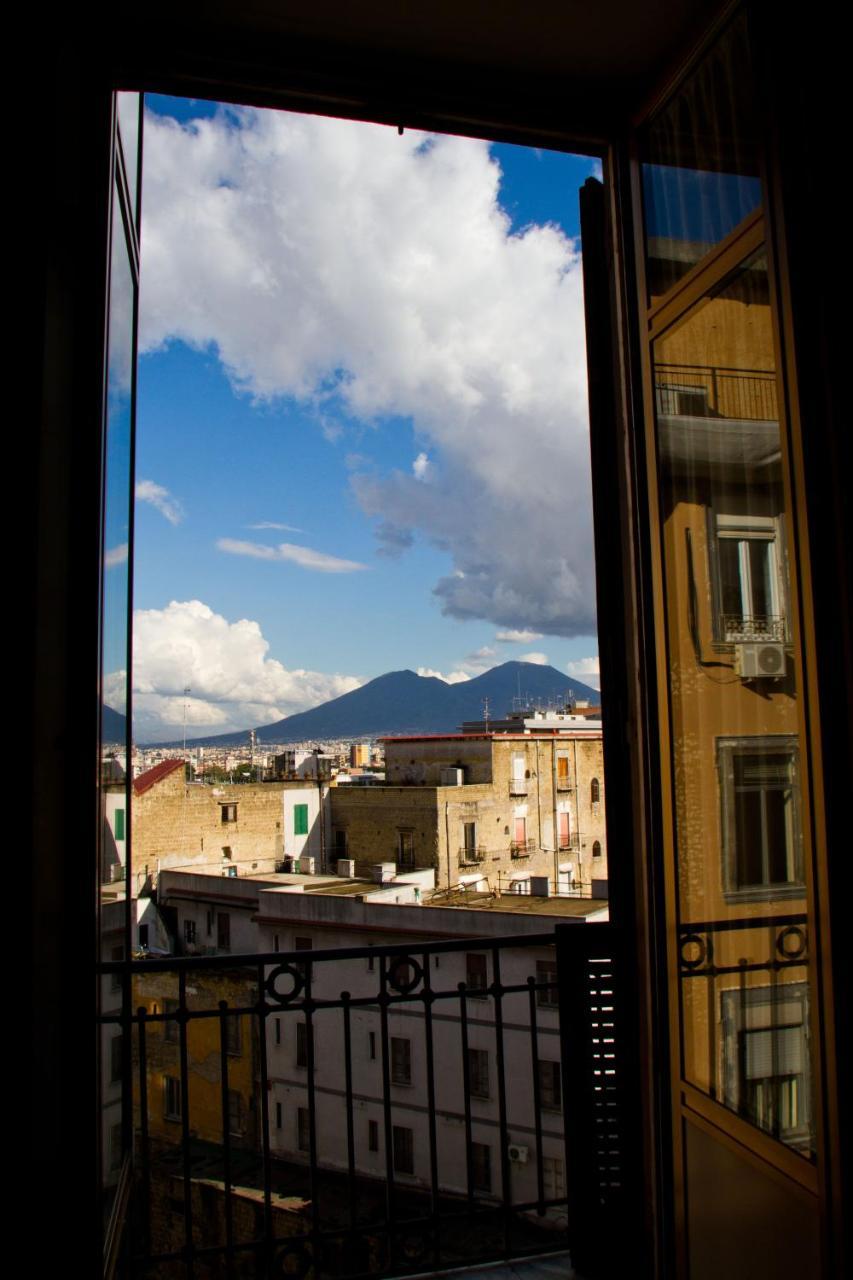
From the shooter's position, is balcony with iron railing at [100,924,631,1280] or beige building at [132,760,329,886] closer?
balcony with iron railing at [100,924,631,1280]

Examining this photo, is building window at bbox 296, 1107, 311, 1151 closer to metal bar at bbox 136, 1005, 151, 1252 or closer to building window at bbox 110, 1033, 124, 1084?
metal bar at bbox 136, 1005, 151, 1252

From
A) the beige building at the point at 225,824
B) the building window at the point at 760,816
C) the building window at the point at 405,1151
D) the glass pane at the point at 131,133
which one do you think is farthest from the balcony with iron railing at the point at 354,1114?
the beige building at the point at 225,824

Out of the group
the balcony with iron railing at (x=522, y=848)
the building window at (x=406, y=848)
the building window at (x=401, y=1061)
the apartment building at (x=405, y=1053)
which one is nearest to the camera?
the apartment building at (x=405, y=1053)

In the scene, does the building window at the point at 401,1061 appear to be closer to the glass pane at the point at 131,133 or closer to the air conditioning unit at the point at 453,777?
the air conditioning unit at the point at 453,777

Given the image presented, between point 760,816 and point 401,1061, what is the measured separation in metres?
15.2

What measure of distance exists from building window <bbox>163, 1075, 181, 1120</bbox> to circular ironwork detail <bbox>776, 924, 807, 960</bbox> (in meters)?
18.0

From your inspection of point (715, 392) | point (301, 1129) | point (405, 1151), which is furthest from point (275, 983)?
point (301, 1129)

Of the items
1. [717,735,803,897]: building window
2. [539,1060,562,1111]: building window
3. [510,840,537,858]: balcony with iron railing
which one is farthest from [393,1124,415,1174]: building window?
[717,735,803,897]: building window

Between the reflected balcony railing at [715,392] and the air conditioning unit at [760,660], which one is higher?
the reflected balcony railing at [715,392]

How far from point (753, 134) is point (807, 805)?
1.24 metres

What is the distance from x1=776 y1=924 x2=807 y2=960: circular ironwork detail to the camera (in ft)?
4.80

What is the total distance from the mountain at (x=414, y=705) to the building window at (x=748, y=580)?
12847 cm

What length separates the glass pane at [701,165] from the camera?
1707 millimetres

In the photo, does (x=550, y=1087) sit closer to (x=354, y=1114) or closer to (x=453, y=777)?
(x=354, y=1114)
